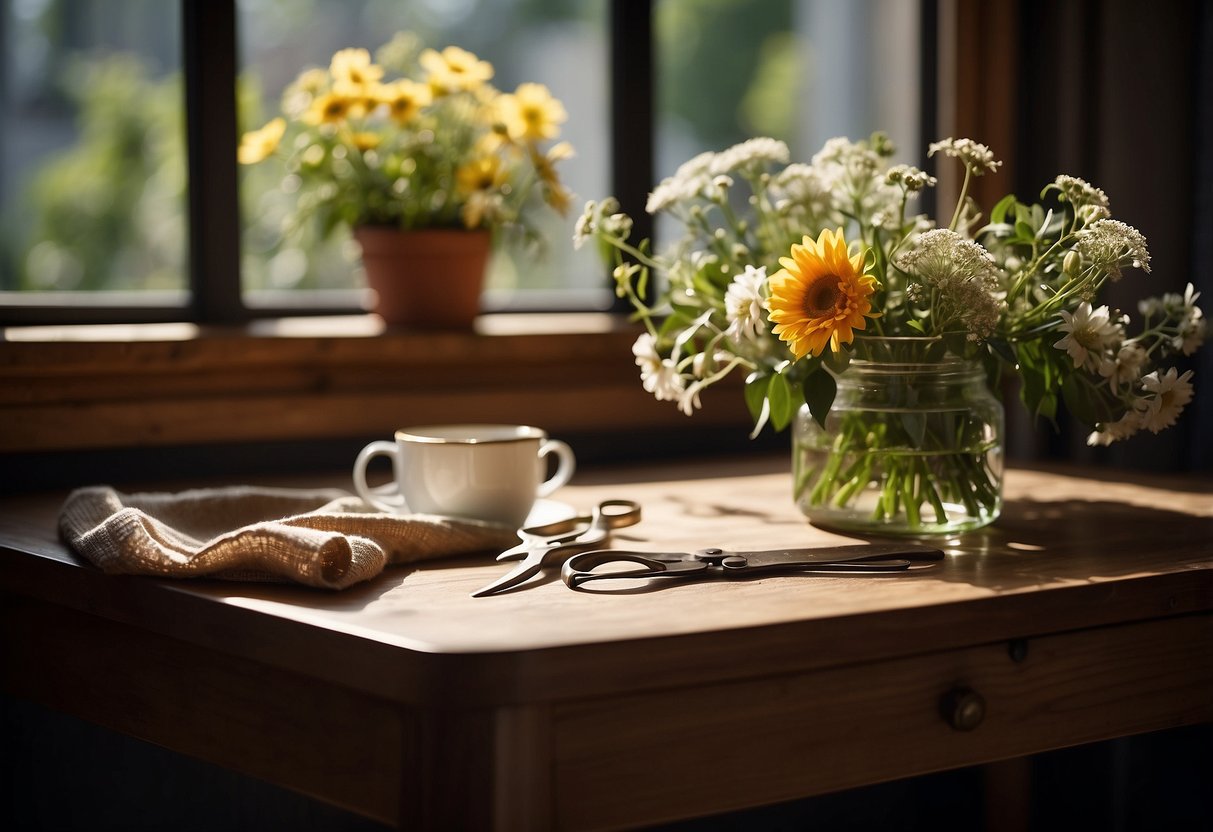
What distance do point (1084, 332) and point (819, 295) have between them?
0.23m

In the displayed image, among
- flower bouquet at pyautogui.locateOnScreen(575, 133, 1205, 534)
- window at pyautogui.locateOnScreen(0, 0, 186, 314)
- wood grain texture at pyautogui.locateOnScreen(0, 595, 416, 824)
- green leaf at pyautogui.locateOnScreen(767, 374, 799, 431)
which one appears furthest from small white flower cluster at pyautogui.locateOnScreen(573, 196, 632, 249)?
window at pyautogui.locateOnScreen(0, 0, 186, 314)

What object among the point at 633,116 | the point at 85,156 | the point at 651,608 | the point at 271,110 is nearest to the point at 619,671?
the point at 651,608

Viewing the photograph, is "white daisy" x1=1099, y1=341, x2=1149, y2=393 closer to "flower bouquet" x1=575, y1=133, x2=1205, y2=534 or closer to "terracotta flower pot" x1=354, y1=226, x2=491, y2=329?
"flower bouquet" x1=575, y1=133, x2=1205, y2=534

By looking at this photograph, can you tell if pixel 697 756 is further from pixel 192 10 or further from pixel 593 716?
pixel 192 10

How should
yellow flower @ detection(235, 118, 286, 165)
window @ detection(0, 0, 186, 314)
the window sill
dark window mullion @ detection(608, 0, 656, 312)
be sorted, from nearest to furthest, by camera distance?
the window sill
yellow flower @ detection(235, 118, 286, 165)
dark window mullion @ detection(608, 0, 656, 312)
window @ detection(0, 0, 186, 314)

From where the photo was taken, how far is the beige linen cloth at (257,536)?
956 mm

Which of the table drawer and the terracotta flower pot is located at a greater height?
the terracotta flower pot

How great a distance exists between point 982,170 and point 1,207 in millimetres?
6407

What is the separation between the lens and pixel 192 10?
1.58 meters

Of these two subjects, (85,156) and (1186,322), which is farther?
(85,156)

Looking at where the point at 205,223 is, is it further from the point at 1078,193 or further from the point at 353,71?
the point at 1078,193

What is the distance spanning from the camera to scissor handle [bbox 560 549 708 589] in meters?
0.99

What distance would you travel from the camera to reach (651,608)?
91 centimetres

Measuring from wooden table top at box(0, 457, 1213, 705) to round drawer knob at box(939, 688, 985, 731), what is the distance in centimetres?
4
